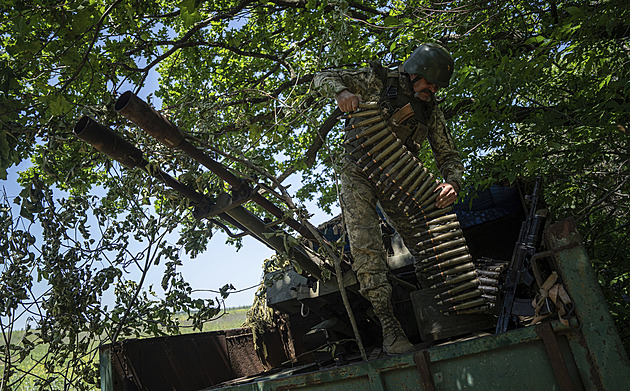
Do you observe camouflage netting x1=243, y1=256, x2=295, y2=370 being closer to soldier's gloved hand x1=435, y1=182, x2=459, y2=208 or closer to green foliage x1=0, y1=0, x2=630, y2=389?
green foliage x1=0, y1=0, x2=630, y2=389

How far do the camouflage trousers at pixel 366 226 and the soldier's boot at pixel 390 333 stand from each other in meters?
0.07

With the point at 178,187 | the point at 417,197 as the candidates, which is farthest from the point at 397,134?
the point at 178,187

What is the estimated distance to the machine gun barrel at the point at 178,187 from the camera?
11.2 feet

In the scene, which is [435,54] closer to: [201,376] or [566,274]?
[566,274]

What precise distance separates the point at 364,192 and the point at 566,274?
181cm

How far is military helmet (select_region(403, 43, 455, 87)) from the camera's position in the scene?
13.4 feet

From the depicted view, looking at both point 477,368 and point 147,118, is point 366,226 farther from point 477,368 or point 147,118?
point 147,118

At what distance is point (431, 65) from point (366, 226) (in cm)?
151

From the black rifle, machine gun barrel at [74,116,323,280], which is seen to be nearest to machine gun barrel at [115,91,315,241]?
machine gun barrel at [74,116,323,280]

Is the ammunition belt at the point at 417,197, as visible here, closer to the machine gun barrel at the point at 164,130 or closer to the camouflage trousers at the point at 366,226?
the camouflage trousers at the point at 366,226

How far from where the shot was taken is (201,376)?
4566 mm

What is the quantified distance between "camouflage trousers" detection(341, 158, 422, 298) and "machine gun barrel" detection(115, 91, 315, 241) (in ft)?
2.04

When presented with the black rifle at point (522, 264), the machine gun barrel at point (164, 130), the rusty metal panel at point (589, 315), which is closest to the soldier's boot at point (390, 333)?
the black rifle at point (522, 264)

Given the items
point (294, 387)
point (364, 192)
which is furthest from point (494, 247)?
point (294, 387)
